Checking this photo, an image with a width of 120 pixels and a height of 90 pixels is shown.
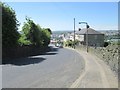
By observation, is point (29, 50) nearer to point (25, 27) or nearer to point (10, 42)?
point (25, 27)

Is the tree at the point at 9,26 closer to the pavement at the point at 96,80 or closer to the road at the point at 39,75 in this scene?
the road at the point at 39,75

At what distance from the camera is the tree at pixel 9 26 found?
37.6 meters

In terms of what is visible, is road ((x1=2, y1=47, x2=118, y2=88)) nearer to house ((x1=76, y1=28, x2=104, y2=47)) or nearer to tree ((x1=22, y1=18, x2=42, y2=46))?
tree ((x1=22, y1=18, x2=42, y2=46))

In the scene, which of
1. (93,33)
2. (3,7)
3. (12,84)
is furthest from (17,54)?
(93,33)

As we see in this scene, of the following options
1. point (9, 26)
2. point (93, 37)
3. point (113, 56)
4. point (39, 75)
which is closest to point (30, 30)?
point (9, 26)

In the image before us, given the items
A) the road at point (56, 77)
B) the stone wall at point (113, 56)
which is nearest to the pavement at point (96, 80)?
the road at point (56, 77)

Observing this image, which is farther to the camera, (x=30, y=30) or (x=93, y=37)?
(x=93, y=37)

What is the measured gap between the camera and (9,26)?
127 ft

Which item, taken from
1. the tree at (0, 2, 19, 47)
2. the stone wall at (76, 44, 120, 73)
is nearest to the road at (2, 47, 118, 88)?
the stone wall at (76, 44, 120, 73)

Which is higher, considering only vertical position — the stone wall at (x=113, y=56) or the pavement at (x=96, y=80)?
the stone wall at (x=113, y=56)

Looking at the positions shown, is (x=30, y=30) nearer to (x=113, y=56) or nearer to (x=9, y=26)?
(x=9, y=26)

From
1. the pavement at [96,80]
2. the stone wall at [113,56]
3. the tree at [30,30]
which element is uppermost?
the tree at [30,30]

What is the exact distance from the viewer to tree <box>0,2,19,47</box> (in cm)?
3762

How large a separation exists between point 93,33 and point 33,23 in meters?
63.6
